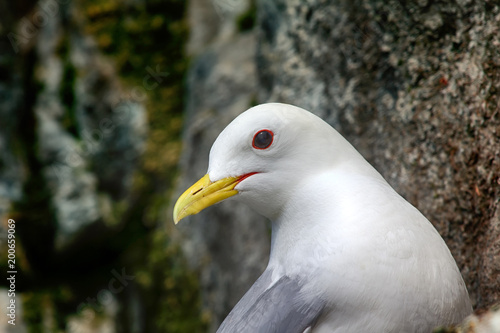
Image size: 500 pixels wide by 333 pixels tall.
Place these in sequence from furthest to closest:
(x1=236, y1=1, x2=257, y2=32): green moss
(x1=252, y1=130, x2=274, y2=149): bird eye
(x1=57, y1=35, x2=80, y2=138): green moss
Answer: (x1=57, y1=35, x2=80, y2=138): green moss → (x1=236, y1=1, x2=257, y2=32): green moss → (x1=252, y1=130, x2=274, y2=149): bird eye

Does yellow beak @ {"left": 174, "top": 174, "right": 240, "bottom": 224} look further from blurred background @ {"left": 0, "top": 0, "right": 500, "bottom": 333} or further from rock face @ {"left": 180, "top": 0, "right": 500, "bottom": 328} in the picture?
blurred background @ {"left": 0, "top": 0, "right": 500, "bottom": 333}


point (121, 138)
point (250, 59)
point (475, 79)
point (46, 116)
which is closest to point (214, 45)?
point (250, 59)

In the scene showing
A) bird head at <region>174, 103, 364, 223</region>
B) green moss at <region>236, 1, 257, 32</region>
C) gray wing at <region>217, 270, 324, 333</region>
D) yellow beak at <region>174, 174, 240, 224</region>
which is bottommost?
green moss at <region>236, 1, 257, 32</region>

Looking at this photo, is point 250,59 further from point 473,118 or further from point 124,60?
point 473,118

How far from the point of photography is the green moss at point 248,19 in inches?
216

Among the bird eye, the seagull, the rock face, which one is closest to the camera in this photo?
the seagull

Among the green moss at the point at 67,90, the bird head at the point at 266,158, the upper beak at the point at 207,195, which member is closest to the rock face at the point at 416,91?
the bird head at the point at 266,158

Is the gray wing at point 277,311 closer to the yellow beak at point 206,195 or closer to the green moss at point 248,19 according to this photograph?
the yellow beak at point 206,195

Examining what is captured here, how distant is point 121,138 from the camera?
5664 mm

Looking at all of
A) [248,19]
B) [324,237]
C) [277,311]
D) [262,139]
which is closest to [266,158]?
[262,139]

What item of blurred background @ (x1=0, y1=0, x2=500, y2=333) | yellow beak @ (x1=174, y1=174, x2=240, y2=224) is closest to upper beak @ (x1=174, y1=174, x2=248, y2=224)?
yellow beak @ (x1=174, y1=174, x2=240, y2=224)

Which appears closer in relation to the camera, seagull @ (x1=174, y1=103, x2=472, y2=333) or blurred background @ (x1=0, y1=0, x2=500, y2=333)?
seagull @ (x1=174, y1=103, x2=472, y2=333)

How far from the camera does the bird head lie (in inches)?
83.9

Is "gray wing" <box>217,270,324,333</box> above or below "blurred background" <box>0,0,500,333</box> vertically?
above
